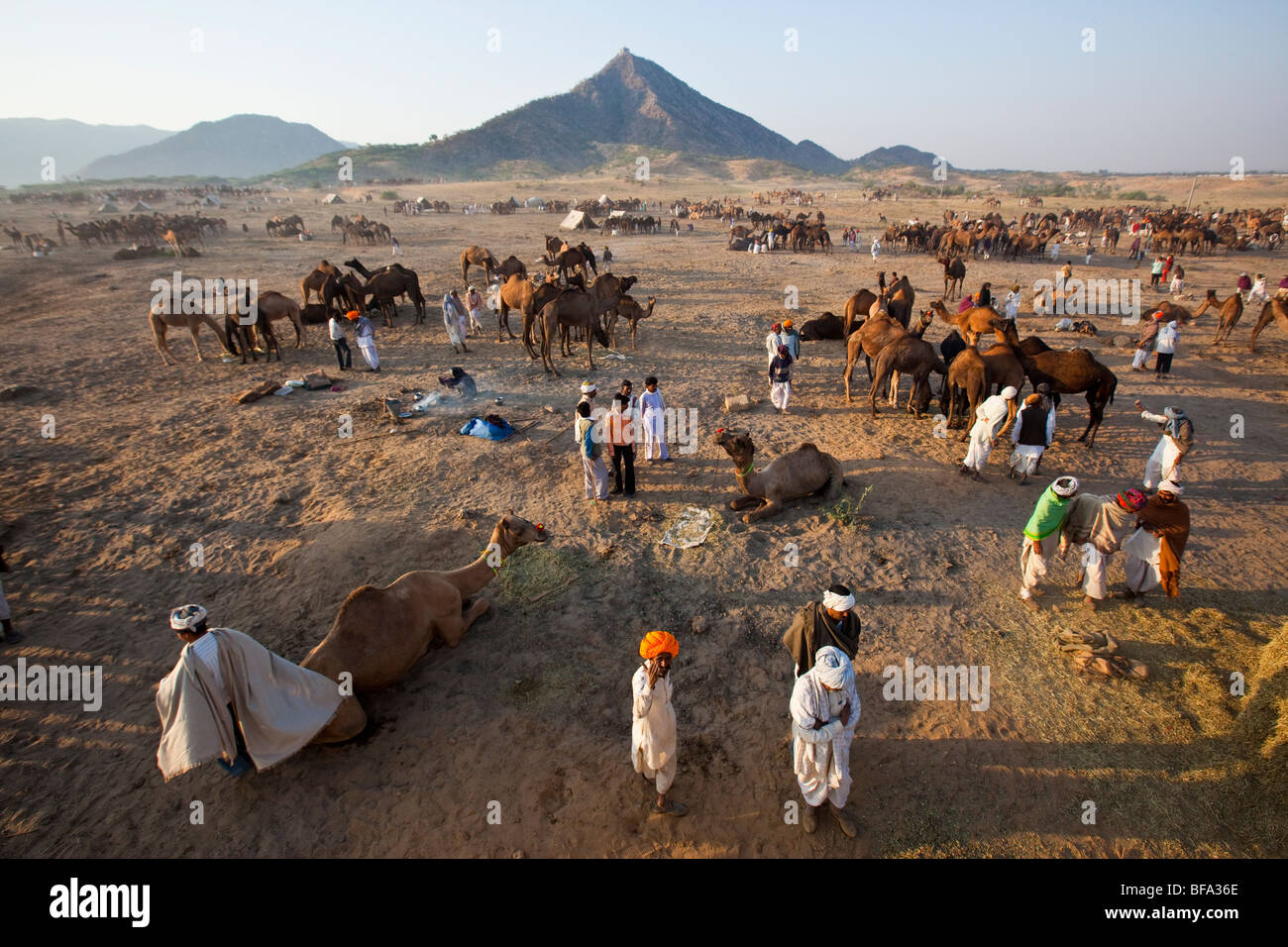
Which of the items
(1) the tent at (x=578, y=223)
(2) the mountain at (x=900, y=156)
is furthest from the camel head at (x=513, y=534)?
(2) the mountain at (x=900, y=156)

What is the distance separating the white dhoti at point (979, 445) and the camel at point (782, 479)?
94.1 inches

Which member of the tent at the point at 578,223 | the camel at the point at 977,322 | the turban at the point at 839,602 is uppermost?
the tent at the point at 578,223

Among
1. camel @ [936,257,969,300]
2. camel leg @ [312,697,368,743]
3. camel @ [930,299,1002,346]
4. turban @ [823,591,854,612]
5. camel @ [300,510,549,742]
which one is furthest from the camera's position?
camel @ [936,257,969,300]

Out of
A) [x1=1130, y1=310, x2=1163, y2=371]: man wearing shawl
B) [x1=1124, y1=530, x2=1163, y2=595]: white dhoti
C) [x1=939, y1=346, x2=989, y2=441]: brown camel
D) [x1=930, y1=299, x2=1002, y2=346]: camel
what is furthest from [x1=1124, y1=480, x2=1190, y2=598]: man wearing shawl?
[x1=1130, y1=310, x2=1163, y2=371]: man wearing shawl

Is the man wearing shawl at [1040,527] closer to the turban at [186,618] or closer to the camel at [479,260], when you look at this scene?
the turban at [186,618]

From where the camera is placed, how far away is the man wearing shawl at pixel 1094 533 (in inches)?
240

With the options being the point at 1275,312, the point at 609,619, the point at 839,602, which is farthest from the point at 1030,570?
the point at 1275,312

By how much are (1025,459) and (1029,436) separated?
390 millimetres

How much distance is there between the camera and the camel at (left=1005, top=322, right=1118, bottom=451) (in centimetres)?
952

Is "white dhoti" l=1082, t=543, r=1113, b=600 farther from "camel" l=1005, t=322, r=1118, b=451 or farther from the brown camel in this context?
"camel" l=1005, t=322, r=1118, b=451

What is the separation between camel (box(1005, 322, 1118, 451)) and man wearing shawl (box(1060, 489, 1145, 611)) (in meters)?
4.07

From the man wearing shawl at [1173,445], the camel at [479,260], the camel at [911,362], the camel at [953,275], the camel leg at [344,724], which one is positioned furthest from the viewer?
the camel at [479,260]

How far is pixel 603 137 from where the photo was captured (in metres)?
134
